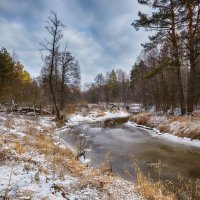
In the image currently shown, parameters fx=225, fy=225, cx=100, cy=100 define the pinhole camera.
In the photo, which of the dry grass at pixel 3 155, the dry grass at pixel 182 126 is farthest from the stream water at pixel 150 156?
the dry grass at pixel 3 155

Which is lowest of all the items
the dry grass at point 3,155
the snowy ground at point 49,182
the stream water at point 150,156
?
the stream water at point 150,156

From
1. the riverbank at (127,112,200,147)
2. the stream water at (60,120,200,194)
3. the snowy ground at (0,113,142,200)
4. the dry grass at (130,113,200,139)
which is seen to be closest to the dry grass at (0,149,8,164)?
the snowy ground at (0,113,142,200)

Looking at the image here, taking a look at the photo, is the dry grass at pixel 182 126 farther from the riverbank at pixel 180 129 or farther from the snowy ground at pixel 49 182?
the snowy ground at pixel 49 182

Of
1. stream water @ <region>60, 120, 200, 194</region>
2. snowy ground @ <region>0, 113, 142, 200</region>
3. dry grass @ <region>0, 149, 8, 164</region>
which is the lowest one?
stream water @ <region>60, 120, 200, 194</region>

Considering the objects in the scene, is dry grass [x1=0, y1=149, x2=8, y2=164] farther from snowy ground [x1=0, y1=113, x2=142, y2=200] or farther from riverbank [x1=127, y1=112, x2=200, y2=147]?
riverbank [x1=127, y1=112, x2=200, y2=147]

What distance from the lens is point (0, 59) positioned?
2766 centimetres

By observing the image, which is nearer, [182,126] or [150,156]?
[150,156]

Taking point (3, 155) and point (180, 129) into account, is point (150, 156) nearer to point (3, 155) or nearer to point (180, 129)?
point (180, 129)

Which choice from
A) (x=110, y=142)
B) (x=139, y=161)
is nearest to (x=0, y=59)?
(x=110, y=142)

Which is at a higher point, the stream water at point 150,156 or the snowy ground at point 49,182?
the snowy ground at point 49,182

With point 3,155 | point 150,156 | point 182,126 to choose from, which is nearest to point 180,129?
point 182,126

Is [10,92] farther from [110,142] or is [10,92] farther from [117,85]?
[117,85]

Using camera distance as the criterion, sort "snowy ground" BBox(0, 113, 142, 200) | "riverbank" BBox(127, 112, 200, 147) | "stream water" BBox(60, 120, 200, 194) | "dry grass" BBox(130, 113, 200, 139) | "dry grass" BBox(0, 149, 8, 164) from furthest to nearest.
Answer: "dry grass" BBox(130, 113, 200, 139) < "riverbank" BBox(127, 112, 200, 147) < "stream water" BBox(60, 120, 200, 194) < "dry grass" BBox(0, 149, 8, 164) < "snowy ground" BBox(0, 113, 142, 200)

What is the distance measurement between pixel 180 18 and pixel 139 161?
41.2ft
